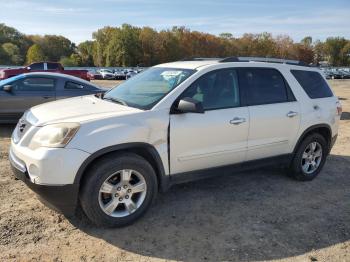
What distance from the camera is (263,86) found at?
17.2 ft

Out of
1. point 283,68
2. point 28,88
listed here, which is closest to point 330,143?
point 283,68

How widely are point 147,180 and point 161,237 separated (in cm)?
62

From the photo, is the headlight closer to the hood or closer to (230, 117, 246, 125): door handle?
the hood

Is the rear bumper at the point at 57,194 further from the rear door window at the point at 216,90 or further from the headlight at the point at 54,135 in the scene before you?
the rear door window at the point at 216,90

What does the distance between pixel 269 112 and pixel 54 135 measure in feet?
9.08

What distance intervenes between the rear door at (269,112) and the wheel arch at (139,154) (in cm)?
130

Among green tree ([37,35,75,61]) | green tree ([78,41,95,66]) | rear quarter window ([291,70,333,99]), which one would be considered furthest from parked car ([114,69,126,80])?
green tree ([78,41,95,66])

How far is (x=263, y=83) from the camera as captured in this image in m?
5.27

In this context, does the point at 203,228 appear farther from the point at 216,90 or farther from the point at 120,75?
the point at 120,75

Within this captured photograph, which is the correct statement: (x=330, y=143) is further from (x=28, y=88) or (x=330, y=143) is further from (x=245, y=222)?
(x=28, y=88)

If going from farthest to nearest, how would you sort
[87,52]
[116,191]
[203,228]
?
[87,52], [203,228], [116,191]

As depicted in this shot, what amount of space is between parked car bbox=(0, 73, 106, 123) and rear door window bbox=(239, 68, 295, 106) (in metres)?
5.51

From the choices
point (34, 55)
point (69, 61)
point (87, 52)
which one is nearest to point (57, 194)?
point (69, 61)

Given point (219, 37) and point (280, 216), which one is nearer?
point (280, 216)
